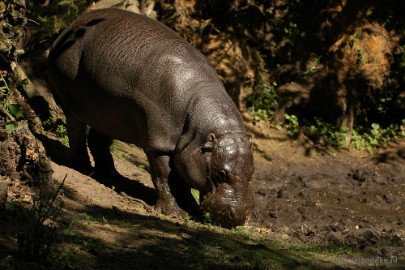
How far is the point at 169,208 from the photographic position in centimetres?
754

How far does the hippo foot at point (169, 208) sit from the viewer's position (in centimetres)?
750

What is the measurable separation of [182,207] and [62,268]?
138 inches

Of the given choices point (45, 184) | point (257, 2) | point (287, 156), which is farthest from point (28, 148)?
point (257, 2)

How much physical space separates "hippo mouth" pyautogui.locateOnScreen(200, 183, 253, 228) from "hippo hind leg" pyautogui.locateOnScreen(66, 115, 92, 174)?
2.06m

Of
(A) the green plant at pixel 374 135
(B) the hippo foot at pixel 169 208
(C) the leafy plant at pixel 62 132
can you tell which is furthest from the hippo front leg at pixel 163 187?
(A) the green plant at pixel 374 135

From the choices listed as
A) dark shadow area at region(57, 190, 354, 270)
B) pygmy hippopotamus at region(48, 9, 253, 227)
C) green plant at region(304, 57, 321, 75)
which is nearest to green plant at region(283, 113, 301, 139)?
green plant at region(304, 57, 321, 75)

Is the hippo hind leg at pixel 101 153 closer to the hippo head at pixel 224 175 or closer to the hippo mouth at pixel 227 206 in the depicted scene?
the hippo head at pixel 224 175

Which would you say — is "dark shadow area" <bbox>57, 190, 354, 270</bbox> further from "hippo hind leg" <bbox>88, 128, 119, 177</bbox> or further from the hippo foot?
"hippo hind leg" <bbox>88, 128, 119, 177</bbox>

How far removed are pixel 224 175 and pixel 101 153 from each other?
221 cm

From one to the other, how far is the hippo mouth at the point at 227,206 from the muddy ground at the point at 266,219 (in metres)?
0.14

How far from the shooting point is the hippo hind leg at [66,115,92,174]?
341 inches

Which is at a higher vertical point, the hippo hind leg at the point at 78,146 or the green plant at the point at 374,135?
the green plant at the point at 374,135

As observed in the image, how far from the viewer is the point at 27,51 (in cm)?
992

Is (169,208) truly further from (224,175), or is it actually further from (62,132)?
(62,132)
